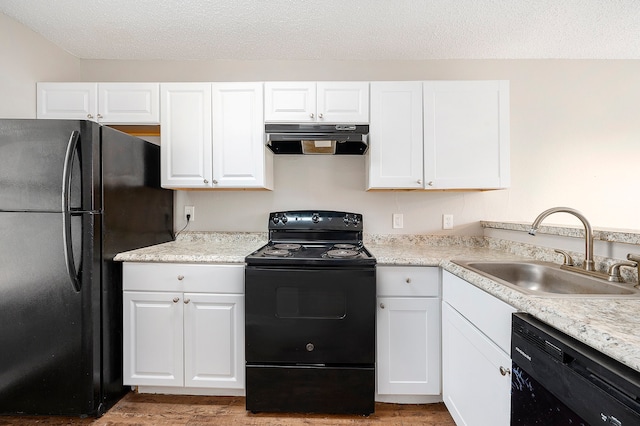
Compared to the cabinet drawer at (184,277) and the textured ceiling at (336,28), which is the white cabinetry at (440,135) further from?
the cabinet drawer at (184,277)

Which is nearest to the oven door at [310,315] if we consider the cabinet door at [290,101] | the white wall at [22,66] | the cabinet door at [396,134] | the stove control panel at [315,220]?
the stove control panel at [315,220]

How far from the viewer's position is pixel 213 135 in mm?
2057

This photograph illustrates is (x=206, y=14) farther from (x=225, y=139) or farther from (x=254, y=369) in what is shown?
(x=254, y=369)

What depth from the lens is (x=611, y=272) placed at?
1198 millimetres

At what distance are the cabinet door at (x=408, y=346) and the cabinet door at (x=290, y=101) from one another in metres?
1.33

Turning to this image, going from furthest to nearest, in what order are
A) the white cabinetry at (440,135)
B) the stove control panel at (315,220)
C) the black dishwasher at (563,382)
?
the stove control panel at (315,220)
the white cabinetry at (440,135)
the black dishwasher at (563,382)

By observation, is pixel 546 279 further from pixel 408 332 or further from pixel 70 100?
pixel 70 100

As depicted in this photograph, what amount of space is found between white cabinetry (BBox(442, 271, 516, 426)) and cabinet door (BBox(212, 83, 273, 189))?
56.2 inches

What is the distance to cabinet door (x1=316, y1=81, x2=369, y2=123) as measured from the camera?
203 cm

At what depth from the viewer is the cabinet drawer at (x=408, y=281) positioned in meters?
1.73

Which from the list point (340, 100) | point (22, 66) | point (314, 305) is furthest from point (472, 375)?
point (22, 66)

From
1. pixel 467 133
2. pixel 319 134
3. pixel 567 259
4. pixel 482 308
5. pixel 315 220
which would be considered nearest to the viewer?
pixel 482 308

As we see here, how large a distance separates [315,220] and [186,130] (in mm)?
1120

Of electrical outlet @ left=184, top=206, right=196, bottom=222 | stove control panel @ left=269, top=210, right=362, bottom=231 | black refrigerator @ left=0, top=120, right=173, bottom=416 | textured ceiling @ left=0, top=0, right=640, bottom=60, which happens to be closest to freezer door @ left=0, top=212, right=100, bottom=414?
black refrigerator @ left=0, top=120, right=173, bottom=416
